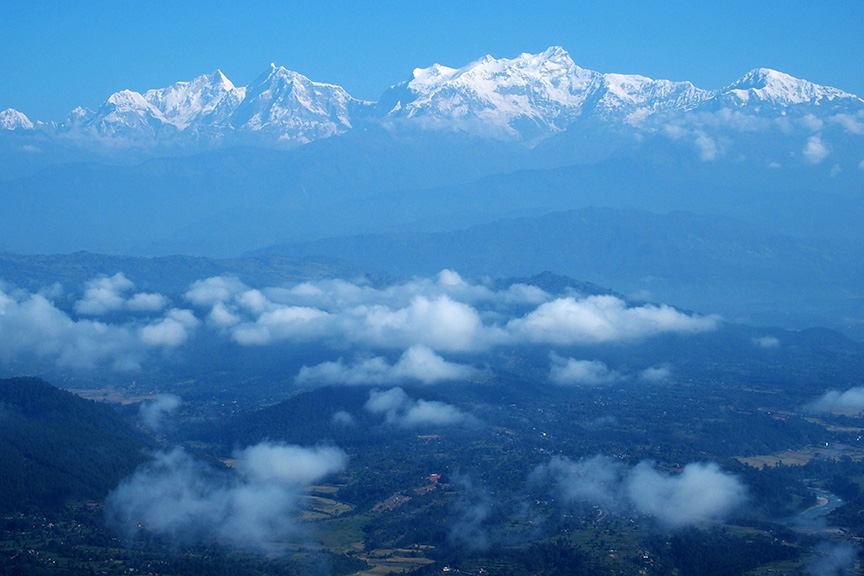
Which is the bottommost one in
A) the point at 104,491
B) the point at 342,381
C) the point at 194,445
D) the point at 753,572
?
the point at 753,572

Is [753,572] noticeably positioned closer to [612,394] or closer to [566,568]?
[566,568]

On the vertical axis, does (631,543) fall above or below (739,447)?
below

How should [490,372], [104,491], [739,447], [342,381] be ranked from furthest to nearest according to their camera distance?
[490,372]
[342,381]
[739,447]
[104,491]

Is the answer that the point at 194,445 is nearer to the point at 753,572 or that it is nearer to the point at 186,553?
the point at 186,553

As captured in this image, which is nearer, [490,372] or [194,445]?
[194,445]

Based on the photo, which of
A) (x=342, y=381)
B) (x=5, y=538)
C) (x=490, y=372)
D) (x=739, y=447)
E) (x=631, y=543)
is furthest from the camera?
(x=490, y=372)

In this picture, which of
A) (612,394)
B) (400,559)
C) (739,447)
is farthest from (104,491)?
(612,394)

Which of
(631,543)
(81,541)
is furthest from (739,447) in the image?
(81,541)
